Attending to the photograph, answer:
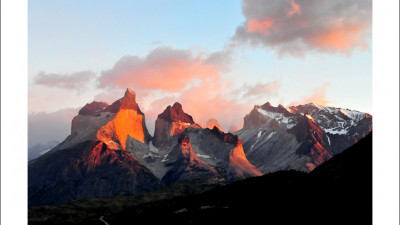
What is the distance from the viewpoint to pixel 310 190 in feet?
425
